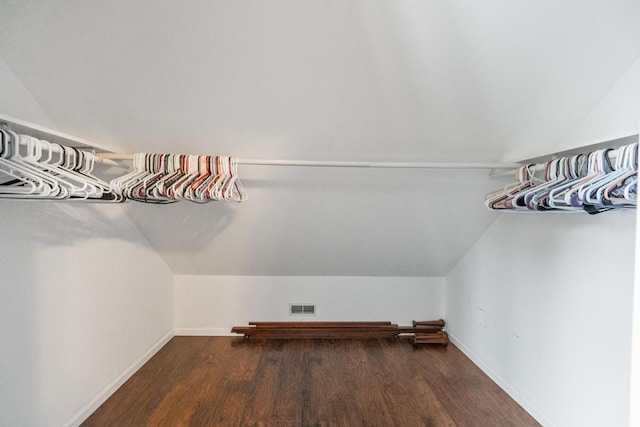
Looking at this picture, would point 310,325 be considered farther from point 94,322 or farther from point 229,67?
point 229,67

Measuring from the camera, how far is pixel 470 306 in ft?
8.32

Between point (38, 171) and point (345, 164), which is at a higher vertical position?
point (345, 164)

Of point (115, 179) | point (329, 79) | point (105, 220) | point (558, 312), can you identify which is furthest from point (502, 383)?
point (105, 220)

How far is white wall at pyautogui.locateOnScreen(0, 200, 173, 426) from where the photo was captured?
1330 millimetres

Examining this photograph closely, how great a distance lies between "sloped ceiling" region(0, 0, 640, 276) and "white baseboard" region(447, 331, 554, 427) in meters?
1.19

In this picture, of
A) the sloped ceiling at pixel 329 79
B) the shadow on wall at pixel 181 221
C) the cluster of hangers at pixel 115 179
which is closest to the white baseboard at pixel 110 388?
the shadow on wall at pixel 181 221

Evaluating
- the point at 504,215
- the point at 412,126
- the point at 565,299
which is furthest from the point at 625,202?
the point at 504,215

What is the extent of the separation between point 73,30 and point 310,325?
2.54 metres

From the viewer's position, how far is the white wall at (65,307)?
1.33m

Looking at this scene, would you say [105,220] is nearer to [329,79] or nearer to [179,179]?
[179,179]

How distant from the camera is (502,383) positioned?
6.89 feet

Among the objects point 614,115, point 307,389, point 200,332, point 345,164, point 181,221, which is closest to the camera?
point 614,115

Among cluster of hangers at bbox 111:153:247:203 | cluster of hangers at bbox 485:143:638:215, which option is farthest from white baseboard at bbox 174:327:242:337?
cluster of hangers at bbox 485:143:638:215

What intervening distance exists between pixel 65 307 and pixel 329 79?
173cm
